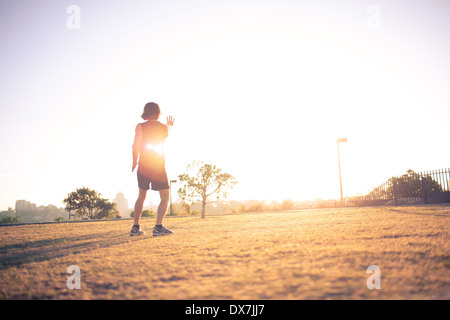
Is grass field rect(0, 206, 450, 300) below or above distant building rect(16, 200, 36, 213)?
above

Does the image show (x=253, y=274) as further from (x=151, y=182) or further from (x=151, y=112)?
(x=151, y=112)

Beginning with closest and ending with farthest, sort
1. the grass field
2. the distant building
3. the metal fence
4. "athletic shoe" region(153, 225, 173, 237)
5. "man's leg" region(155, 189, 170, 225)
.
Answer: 1. the grass field
2. "athletic shoe" region(153, 225, 173, 237)
3. "man's leg" region(155, 189, 170, 225)
4. the metal fence
5. the distant building

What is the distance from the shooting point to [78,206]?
40062 mm

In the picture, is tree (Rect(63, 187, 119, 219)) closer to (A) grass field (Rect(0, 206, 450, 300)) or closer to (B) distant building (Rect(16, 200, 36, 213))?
(A) grass field (Rect(0, 206, 450, 300))

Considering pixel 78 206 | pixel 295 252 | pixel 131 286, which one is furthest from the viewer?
pixel 78 206

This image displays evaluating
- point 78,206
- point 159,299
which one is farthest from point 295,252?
point 78,206

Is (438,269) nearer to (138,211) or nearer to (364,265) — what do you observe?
(364,265)

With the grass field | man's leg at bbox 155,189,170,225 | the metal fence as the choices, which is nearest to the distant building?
the metal fence

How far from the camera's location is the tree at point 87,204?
132 feet

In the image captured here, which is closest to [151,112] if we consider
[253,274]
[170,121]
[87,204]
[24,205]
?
[170,121]

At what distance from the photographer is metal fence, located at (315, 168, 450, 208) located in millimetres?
16703

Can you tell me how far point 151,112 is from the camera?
5211mm
